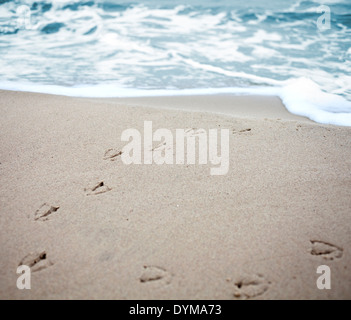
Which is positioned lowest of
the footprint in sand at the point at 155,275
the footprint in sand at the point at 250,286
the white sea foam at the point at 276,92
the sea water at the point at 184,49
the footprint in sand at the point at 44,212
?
the footprint in sand at the point at 250,286

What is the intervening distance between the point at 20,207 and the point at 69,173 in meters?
0.40

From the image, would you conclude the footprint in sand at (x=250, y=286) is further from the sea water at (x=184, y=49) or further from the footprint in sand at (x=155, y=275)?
the sea water at (x=184, y=49)

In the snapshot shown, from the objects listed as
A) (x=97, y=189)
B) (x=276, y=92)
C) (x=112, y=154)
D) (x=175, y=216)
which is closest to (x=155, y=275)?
(x=175, y=216)

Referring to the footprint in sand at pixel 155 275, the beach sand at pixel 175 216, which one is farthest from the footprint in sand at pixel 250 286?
the footprint in sand at pixel 155 275

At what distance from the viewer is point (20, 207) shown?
1856mm

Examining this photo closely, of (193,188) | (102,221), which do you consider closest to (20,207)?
(102,221)

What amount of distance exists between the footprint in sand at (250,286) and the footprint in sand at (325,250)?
1.04ft

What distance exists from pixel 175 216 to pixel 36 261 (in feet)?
2.46

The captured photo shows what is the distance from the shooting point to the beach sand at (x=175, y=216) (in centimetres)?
140

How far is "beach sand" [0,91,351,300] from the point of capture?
1.40 meters

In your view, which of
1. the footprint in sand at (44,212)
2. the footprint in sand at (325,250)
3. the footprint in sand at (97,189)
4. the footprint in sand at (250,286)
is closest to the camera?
the footprint in sand at (250,286)

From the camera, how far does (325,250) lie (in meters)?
1.52

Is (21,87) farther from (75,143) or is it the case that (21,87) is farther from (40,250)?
(40,250)

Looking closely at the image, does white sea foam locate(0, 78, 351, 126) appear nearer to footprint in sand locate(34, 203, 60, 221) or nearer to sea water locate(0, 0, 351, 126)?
sea water locate(0, 0, 351, 126)
